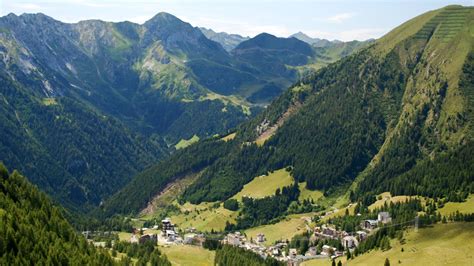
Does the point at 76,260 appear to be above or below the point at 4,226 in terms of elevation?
below

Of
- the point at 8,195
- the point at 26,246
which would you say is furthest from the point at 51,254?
the point at 8,195

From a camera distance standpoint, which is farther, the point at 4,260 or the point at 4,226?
Result: the point at 4,226

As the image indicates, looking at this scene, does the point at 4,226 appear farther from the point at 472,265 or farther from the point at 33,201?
the point at 472,265

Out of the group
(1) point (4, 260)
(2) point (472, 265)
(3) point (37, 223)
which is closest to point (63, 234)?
(3) point (37, 223)

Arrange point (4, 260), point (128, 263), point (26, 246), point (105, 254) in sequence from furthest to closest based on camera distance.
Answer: point (128, 263), point (105, 254), point (26, 246), point (4, 260)

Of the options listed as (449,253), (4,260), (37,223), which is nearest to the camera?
(4,260)

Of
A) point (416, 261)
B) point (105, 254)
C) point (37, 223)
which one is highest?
point (37, 223)
